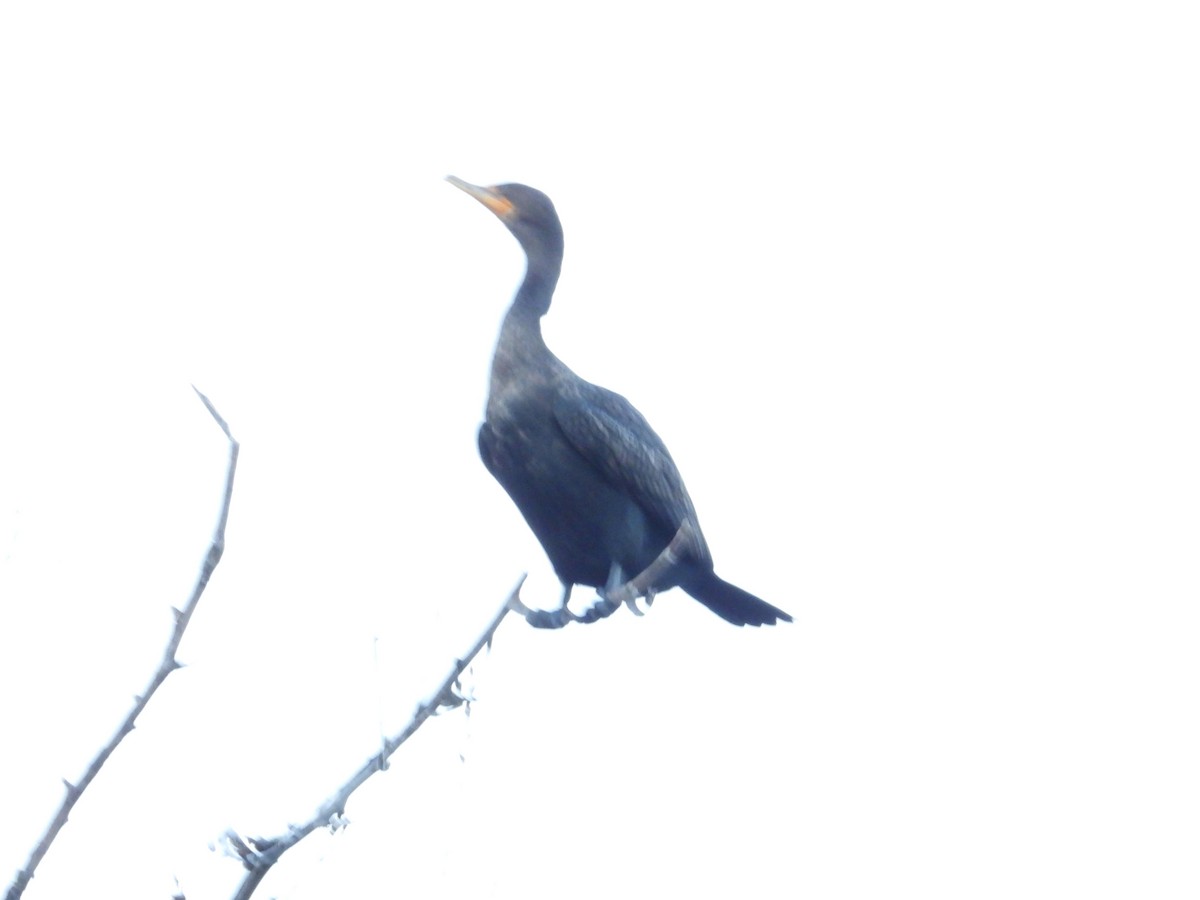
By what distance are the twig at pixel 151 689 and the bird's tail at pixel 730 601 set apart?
12.7 feet

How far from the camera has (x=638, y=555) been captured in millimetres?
6340

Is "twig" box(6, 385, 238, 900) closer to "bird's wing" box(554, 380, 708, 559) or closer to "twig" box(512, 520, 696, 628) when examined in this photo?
"twig" box(512, 520, 696, 628)

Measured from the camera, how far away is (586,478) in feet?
20.5

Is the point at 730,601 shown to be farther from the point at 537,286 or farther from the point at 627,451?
the point at 537,286

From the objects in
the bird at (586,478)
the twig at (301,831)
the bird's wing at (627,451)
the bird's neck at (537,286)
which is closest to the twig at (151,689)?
the twig at (301,831)

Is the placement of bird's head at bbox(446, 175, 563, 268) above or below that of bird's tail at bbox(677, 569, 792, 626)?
above

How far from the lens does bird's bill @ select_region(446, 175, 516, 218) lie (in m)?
6.90

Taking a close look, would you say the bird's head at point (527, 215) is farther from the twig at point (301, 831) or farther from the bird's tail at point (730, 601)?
the twig at point (301, 831)

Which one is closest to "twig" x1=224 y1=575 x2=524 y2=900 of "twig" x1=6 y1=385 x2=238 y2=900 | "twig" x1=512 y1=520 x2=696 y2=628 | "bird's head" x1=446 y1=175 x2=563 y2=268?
"twig" x1=6 y1=385 x2=238 y2=900

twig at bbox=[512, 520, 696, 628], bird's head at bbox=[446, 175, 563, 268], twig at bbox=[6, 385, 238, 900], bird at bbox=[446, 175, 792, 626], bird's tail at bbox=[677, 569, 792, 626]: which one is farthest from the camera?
bird's head at bbox=[446, 175, 563, 268]

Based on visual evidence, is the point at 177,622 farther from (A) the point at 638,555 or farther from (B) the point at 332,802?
(A) the point at 638,555

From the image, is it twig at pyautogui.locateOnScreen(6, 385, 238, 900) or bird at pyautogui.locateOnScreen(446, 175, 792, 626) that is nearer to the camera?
twig at pyautogui.locateOnScreen(6, 385, 238, 900)

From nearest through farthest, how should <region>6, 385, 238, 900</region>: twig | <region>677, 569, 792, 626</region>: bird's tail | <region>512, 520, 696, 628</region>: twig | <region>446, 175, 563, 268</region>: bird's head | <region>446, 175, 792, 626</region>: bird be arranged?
<region>6, 385, 238, 900</region>: twig → <region>512, 520, 696, 628</region>: twig → <region>446, 175, 792, 626</region>: bird → <region>677, 569, 792, 626</region>: bird's tail → <region>446, 175, 563, 268</region>: bird's head

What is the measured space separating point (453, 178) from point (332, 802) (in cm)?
436
